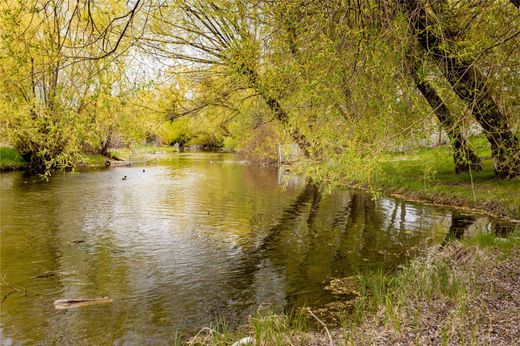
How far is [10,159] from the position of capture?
30.6 meters

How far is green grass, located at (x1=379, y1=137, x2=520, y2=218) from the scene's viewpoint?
13.4 m

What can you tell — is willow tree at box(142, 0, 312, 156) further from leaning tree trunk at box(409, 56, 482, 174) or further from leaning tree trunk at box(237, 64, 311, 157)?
leaning tree trunk at box(409, 56, 482, 174)

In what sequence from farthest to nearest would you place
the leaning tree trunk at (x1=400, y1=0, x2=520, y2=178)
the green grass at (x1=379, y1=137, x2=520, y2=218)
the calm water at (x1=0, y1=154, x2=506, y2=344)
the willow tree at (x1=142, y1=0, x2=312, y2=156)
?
the green grass at (x1=379, y1=137, x2=520, y2=218)
the willow tree at (x1=142, y1=0, x2=312, y2=156)
the calm water at (x1=0, y1=154, x2=506, y2=344)
the leaning tree trunk at (x1=400, y1=0, x2=520, y2=178)

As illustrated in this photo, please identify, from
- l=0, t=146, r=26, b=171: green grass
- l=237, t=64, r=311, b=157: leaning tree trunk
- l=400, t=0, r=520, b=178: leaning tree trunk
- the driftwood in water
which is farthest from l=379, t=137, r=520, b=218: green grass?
l=0, t=146, r=26, b=171: green grass

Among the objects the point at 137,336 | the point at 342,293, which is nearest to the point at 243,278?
the point at 342,293

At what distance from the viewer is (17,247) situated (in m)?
10.9

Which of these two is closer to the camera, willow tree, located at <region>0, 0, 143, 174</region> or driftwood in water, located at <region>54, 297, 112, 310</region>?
willow tree, located at <region>0, 0, 143, 174</region>

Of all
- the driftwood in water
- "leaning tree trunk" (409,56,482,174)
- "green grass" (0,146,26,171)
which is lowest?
the driftwood in water

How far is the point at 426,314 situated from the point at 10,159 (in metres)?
32.1

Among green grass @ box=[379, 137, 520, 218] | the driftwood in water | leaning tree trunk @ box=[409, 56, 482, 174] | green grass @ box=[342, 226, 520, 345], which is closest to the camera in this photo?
green grass @ box=[342, 226, 520, 345]

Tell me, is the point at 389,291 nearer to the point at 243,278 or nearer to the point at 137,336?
the point at 243,278

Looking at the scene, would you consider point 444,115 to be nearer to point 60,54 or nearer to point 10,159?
point 60,54

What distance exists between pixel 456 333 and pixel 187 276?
5724 millimetres

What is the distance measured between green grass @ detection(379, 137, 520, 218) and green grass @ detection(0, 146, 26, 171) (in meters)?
24.9
